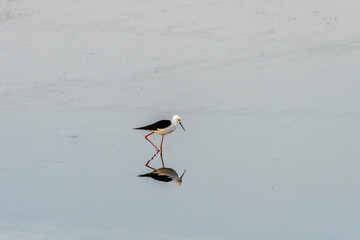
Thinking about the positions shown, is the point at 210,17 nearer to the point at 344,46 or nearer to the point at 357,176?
the point at 344,46

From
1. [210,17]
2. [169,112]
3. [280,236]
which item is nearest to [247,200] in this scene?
[280,236]

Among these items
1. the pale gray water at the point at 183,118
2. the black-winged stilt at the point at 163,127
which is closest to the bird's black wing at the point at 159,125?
the black-winged stilt at the point at 163,127

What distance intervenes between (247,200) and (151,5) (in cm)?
947

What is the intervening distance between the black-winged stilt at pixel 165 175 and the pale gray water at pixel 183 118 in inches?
3.6

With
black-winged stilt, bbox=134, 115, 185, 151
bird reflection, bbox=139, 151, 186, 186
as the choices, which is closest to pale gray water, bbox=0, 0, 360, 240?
bird reflection, bbox=139, 151, 186, 186

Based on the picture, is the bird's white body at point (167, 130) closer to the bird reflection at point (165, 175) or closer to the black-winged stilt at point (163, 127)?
the black-winged stilt at point (163, 127)

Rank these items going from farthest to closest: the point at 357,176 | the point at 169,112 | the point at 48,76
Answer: the point at 48,76 → the point at 169,112 → the point at 357,176

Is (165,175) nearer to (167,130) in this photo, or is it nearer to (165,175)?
(165,175)

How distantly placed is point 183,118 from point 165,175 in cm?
216

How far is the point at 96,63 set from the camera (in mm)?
13000

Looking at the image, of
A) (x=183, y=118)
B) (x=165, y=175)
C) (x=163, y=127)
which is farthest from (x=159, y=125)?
(x=165, y=175)

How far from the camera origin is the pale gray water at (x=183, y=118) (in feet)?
23.1

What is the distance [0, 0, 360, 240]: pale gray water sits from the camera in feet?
23.1

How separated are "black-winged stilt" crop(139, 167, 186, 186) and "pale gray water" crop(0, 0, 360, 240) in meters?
0.09
